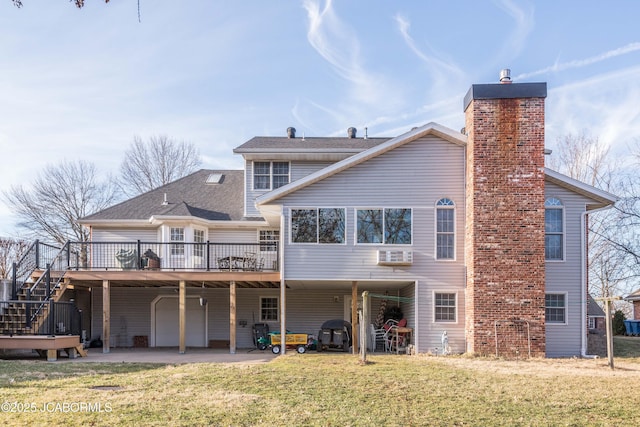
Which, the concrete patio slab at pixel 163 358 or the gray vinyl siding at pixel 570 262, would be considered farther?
the gray vinyl siding at pixel 570 262

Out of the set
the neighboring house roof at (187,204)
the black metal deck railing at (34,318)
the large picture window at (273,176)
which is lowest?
the black metal deck railing at (34,318)

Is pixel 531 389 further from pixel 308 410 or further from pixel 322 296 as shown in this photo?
pixel 322 296

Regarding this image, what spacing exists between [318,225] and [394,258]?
230 cm

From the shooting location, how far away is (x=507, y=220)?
1477 centimetres

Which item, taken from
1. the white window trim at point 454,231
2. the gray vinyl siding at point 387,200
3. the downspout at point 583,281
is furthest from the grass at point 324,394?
the white window trim at point 454,231

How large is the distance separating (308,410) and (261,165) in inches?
485

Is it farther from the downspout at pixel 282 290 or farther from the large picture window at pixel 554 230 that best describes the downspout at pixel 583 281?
the downspout at pixel 282 290

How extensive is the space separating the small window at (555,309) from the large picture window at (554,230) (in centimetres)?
111

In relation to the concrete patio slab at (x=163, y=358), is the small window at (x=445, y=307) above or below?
above

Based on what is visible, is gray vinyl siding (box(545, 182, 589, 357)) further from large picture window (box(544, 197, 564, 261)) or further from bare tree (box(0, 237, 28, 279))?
bare tree (box(0, 237, 28, 279))

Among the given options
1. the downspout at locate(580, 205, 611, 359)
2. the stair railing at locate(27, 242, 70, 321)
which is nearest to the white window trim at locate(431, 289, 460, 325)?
the downspout at locate(580, 205, 611, 359)

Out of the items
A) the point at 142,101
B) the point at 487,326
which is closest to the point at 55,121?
the point at 142,101

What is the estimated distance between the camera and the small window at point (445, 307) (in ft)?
52.1

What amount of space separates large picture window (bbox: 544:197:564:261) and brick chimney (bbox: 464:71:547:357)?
142 centimetres
